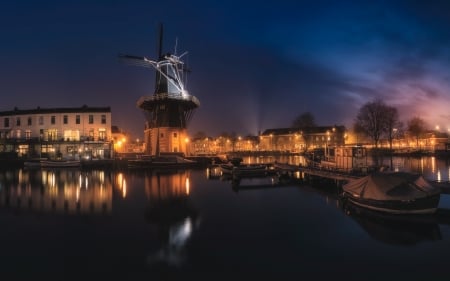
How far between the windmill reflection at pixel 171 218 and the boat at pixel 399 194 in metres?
9.76

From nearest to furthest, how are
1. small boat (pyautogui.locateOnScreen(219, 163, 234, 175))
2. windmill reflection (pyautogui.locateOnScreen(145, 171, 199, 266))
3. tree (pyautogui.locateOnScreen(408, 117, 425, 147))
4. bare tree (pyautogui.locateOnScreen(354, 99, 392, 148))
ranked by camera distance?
windmill reflection (pyautogui.locateOnScreen(145, 171, 199, 266)) < small boat (pyautogui.locateOnScreen(219, 163, 234, 175)) < bare tree (pyautogui.locateOnScreen(354, 99, 392, 148)) < tree (pyautogui.locateOnScreen(408, 117, 425, 147))

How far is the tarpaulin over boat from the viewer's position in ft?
50.8

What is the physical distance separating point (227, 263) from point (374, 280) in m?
4.69

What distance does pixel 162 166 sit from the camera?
48281 millimetres

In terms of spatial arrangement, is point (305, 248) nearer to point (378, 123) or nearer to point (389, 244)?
point (389, 244)

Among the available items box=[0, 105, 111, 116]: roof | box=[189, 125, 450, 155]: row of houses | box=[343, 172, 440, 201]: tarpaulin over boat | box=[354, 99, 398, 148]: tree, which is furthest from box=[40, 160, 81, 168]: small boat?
box=[354, 99, 398, 148]: tree

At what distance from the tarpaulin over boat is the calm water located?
1284 millimetres

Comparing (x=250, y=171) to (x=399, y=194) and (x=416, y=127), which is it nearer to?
(x=399, y=194)

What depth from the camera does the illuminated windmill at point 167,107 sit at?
171 ft

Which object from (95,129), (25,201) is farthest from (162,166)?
(25,201)

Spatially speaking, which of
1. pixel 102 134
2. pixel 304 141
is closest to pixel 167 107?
pixel 102 134

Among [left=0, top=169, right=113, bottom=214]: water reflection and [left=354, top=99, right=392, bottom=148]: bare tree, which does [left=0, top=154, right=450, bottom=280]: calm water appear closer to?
[left=0, top=169, right=113, bottom=214]: water reflection

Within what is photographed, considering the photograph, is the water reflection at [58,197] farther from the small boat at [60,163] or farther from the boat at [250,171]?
the small boat at [60,163]

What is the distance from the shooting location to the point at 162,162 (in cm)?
4853
